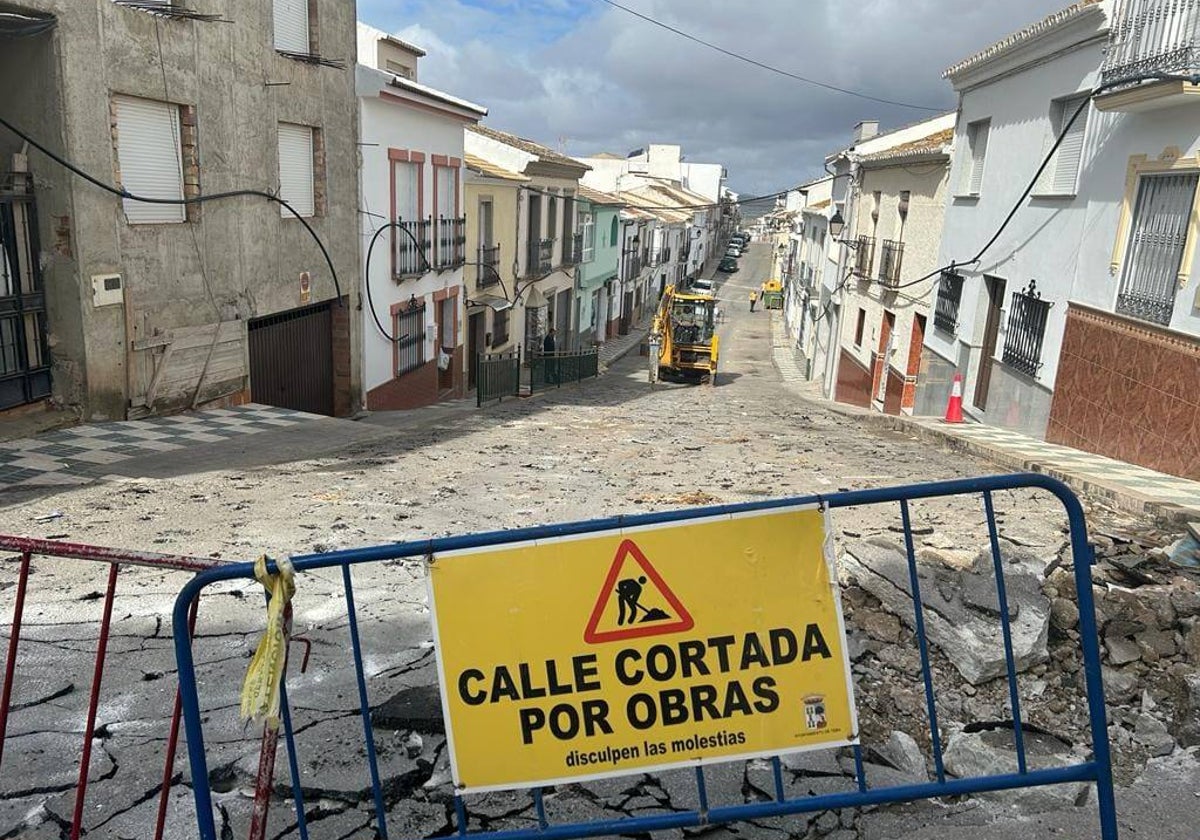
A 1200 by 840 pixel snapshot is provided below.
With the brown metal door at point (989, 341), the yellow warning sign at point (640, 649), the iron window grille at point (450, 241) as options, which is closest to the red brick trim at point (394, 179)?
the iron window grille at point (450, 241)

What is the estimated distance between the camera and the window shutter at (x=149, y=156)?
962cm

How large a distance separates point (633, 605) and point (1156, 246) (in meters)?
9.69

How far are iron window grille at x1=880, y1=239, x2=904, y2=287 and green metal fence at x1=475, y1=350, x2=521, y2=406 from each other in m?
9.49

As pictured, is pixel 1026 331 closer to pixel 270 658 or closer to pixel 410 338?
pixel 410 338

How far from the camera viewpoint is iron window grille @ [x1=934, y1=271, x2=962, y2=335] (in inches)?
639

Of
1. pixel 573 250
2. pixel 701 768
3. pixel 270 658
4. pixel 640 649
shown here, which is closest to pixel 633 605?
pixel 640 649

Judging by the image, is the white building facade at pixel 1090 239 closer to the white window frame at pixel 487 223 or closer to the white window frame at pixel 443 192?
the white window frame at pixel 443 192

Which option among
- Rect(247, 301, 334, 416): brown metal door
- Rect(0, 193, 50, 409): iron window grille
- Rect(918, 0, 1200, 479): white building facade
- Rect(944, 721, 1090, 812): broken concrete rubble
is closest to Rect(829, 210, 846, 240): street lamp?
Rect(918, 0, 1200, 479): white building facade

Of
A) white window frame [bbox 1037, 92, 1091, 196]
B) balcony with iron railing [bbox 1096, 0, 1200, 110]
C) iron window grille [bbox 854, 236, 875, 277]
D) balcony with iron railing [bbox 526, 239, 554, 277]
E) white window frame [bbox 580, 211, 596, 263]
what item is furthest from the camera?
white window frame [bbox 580, 211, 596, 263]

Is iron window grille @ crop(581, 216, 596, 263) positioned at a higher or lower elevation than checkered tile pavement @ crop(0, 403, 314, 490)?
higher

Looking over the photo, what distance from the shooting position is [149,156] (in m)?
9.98

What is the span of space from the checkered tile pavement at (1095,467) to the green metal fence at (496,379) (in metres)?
9.69

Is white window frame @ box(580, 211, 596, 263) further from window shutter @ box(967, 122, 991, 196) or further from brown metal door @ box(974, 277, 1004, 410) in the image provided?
brown metal door @ box(974, 277, 1004, 410)

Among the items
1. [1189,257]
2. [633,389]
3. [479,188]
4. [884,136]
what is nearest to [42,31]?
[1189,257]
